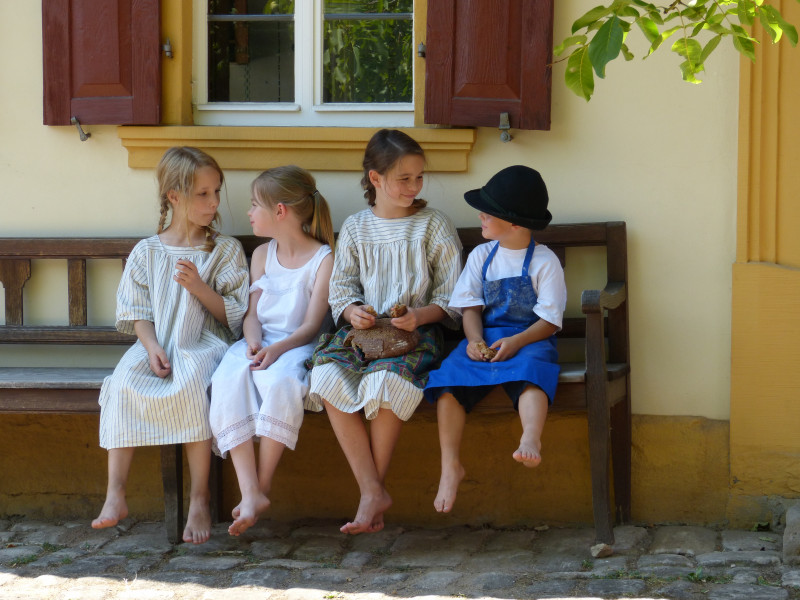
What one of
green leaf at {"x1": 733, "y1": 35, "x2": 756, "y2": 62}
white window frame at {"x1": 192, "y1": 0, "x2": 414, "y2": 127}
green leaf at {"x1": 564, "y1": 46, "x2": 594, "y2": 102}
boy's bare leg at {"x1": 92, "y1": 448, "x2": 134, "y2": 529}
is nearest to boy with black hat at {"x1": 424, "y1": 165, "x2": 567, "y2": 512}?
white window frame at {"x1": 192, "y1": 0, "x2": 414, "y2": 127}

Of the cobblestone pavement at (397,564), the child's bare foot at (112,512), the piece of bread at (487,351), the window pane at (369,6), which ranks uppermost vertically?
the window pane at (369,6)

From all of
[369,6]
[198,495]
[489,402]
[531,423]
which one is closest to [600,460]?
[531,423]

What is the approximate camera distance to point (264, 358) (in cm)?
362

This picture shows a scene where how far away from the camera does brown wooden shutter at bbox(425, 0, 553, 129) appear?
3.89 metres

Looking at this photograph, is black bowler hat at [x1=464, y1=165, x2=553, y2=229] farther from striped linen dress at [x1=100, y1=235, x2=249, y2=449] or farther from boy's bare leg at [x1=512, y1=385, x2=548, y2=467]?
striped linen dress at [x1=100, y1=235, x2=249, y2=449]

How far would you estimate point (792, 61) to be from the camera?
368 centimetres

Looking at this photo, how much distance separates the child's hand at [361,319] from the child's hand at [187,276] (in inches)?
24.3

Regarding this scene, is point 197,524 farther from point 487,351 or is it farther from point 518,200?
point 518,200

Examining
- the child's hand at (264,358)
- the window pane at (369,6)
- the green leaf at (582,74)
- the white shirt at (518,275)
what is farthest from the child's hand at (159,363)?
the green leaf at (582,74)

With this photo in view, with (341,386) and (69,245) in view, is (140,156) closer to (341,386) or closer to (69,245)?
(69,245)

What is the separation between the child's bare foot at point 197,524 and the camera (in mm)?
3562

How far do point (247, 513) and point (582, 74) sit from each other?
5.93ft

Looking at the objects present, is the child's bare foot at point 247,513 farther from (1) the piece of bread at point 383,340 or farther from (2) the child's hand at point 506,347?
(2) the child's hand at point 506,347

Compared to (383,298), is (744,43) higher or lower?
higher
